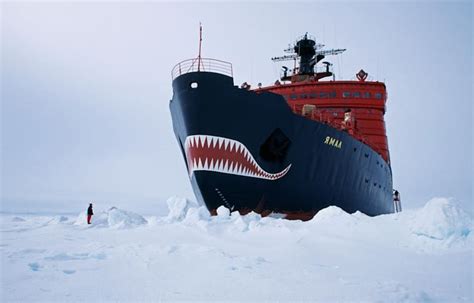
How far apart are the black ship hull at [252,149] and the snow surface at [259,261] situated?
12.0 feet

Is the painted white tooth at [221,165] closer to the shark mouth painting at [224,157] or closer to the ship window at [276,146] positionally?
the shark mouth painting at [224,157]

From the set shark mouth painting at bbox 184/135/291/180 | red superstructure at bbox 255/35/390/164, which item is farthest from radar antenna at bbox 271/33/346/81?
shark mouth painting at bbox 184/135/291/180

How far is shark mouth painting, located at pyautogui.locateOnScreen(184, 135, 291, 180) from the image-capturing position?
38.8 ft

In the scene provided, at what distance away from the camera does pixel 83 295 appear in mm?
3994

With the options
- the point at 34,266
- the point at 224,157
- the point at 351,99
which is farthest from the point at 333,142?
the point at 34,266

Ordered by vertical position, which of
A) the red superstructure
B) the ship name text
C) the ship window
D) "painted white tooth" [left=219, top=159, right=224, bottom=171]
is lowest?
"painted white tooth" [left=219, top=159, right=224, bottom=171]

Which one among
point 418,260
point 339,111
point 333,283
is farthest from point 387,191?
point 333,283

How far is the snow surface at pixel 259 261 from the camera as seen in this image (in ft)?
13.4

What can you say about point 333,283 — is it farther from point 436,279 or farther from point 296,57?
point 296,57

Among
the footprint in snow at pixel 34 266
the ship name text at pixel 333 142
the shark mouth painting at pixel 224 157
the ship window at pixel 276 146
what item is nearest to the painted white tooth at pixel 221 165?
the shark mouth painting at pixel 224 157

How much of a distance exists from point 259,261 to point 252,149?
274 inches

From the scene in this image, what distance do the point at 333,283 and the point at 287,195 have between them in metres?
8.42

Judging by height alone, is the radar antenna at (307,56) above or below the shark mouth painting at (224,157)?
above

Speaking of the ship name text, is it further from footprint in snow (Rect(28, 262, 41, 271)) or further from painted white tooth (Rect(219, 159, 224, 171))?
footprint in snow (Rect(28, 262, 41, 271))
